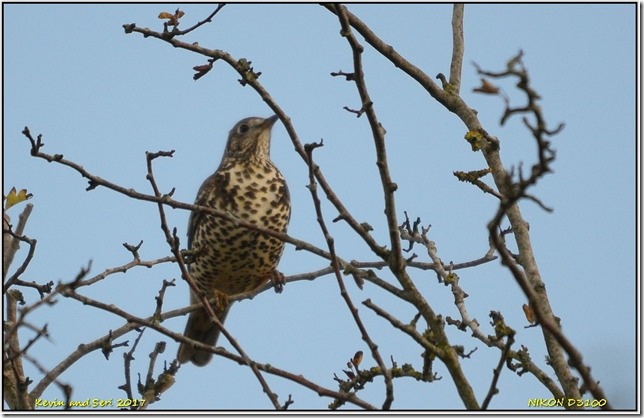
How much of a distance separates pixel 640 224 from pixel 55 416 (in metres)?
3.17

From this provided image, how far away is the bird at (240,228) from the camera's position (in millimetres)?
6980

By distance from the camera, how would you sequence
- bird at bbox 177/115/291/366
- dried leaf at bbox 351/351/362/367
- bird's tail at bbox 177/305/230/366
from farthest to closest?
1. bird's tail at bbox 177/305/230/366
2. bird at bbox 177/115/291/366
3. dried leaf at bbox 351/351/362/367

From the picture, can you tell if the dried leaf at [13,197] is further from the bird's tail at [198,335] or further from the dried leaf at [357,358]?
the bird's tail at [198,335]

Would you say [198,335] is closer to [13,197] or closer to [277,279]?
[277,279]

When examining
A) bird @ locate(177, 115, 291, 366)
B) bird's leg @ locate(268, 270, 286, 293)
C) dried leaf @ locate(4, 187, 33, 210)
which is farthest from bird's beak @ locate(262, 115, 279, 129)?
dried leaf @ locate(4, 187, 33, 210)

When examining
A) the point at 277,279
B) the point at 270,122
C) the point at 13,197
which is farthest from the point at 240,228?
the point at 13,197

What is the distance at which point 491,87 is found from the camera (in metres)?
3.02

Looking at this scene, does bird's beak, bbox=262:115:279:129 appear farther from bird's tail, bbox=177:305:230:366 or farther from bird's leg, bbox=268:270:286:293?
bird's tail, bbox=177:305:230:366

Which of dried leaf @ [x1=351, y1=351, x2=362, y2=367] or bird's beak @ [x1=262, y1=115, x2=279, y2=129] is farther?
bird's beak @ [x1=262, y1=115, x2=279, y2=129]

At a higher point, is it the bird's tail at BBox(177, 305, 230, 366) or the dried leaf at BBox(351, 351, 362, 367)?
the bird's tail at BBox(177, 305, 230, 366)

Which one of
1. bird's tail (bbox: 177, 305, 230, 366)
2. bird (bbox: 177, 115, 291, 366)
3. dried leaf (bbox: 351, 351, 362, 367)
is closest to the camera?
dried leaf (bbox: 351, 351, 362, 367)

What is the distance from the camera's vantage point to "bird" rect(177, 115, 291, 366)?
6980mm

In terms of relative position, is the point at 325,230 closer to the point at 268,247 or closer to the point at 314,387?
the point at 314,387

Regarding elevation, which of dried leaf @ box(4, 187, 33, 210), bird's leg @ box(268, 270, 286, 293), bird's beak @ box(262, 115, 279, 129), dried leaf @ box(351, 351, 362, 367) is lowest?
dried leaf @ box(351, 351, 362, 367)
